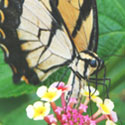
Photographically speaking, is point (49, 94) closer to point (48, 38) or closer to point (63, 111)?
point (63, 111)

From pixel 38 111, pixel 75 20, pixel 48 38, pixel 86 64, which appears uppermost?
pixel 75 20

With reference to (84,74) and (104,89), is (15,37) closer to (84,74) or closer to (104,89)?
(84,74)

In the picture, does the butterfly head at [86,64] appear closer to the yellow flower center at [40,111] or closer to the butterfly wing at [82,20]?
the butterfly wing at [82,20]

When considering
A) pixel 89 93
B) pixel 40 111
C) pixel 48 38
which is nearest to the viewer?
pixel 40 111

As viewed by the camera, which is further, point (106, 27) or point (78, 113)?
point (106, 27)

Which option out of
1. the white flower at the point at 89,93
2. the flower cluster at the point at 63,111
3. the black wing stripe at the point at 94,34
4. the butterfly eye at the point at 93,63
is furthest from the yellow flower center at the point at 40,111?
the black wing stripe at the point at 94,34

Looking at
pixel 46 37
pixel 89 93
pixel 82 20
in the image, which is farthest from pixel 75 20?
pixel 89 93

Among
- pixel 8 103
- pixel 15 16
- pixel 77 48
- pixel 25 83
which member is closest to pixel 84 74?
pixel 77 48

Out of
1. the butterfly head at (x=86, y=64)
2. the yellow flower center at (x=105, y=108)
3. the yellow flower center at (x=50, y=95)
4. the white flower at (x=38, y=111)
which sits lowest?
the white flower at (x=38, y=111)
